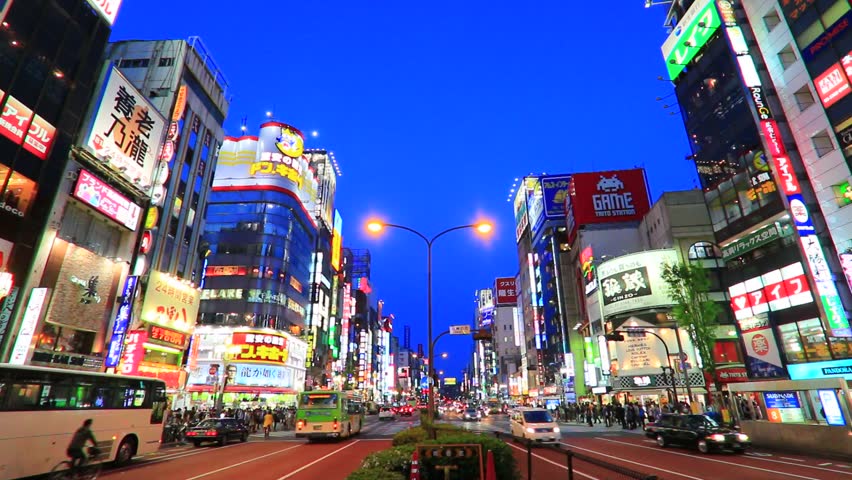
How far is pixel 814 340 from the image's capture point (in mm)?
30203

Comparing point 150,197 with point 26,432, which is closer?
point 26,432

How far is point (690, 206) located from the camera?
154 ft

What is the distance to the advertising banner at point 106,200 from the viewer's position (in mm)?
25453

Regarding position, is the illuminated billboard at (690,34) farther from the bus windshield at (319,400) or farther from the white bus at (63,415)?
the white bus at (63,415)

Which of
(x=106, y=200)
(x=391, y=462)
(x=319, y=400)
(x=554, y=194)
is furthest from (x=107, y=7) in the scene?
(x=554, y=194)

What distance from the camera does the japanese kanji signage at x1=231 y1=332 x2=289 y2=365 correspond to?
5747 cm

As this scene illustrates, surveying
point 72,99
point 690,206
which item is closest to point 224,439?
point 72,99

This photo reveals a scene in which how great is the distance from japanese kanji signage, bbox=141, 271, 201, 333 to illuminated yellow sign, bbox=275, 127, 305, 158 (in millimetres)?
35993

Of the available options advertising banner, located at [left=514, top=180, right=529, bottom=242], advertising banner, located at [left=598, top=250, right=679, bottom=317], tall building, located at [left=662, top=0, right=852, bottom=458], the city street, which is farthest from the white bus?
advertising banner, located at [left=514, top=180, right=529, bottom=242]

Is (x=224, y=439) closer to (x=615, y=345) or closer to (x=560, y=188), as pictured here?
(x=615, y=345)

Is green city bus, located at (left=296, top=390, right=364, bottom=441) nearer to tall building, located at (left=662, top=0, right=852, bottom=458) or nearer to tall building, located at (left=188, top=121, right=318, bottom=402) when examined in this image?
tall building, located at (left=662, top=0, right=852, bottom=458)

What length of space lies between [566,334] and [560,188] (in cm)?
2697

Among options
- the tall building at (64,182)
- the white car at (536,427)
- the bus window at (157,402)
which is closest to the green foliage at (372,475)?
the white car at (536,427)

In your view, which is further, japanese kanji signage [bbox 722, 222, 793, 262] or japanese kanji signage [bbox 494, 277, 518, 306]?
japanese kanji signage [bbox 494, 277, 518, 306]
